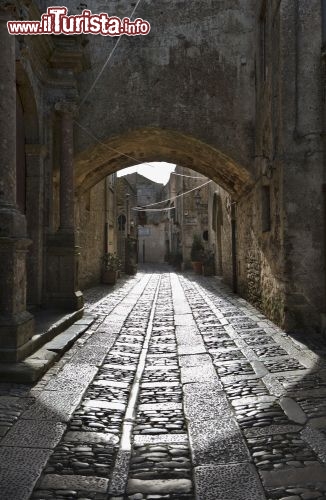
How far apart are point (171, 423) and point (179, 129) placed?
7213 mm

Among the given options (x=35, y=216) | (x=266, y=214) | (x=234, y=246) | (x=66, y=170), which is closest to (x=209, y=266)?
(x=234, y=246)

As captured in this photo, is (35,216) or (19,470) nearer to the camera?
(19,470)

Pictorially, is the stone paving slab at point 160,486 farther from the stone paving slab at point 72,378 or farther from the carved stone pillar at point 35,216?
the carved stone pillar at point 35,216

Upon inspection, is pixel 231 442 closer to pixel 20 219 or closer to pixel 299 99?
pixel 20 219

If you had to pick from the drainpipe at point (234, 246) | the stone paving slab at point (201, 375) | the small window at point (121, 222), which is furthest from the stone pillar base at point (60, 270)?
the small window at point (121, 222)

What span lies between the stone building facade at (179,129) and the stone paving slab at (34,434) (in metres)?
1.37

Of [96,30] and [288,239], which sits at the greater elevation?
[96,30]

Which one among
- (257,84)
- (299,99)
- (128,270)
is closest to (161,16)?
(257,84)

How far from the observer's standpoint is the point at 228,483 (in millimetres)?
2297

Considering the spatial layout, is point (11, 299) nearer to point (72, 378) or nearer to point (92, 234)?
point (72, 378)

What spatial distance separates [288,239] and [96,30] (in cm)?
645

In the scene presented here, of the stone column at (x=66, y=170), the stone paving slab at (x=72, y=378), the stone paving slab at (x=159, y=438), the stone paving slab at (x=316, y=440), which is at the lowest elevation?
the stone paving slab at (x=159, y=438)

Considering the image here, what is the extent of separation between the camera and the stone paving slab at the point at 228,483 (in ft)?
7.13

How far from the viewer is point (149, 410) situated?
3422 millimetres
